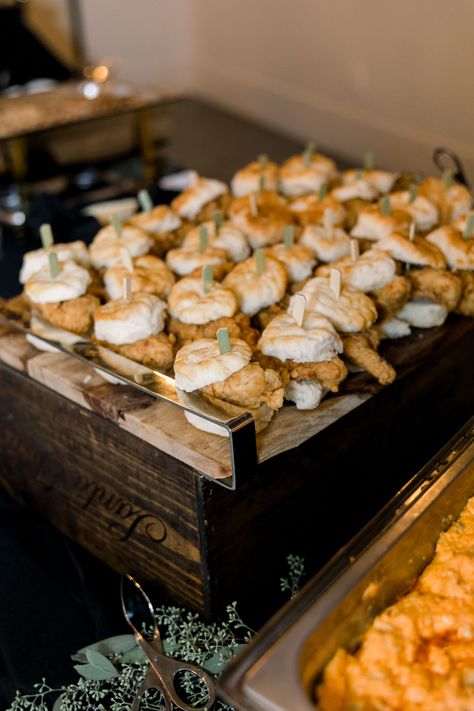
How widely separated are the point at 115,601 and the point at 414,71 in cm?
399

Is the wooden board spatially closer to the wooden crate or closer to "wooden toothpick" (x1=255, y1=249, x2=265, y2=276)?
the wooden crate

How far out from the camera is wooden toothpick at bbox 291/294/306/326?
1666mm

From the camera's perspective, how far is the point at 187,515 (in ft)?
5.37

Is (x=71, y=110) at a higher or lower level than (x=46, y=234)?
lower

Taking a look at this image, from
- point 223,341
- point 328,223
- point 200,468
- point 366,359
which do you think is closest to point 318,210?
point 328,223

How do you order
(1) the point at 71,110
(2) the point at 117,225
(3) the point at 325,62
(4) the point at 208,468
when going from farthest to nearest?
(3) the point at 325,62 → (1) the point at 71,110 → (2) the point at 117,225 → (4) the point at 208,468

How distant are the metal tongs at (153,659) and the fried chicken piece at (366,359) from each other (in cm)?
74

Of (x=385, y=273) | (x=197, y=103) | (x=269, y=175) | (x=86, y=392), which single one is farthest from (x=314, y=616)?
(x=197, y=103)

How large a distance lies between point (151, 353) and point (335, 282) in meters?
0.47

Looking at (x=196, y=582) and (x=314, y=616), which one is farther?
(x=196, y=582)

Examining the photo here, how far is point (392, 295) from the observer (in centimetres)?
191

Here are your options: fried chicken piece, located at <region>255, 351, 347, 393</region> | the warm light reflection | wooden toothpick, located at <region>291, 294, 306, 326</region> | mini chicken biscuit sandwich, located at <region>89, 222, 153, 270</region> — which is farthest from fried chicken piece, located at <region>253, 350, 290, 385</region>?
the warm light reflection

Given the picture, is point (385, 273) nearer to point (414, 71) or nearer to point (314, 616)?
point (314, 616)

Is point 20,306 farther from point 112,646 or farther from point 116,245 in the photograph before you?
point 112,646
